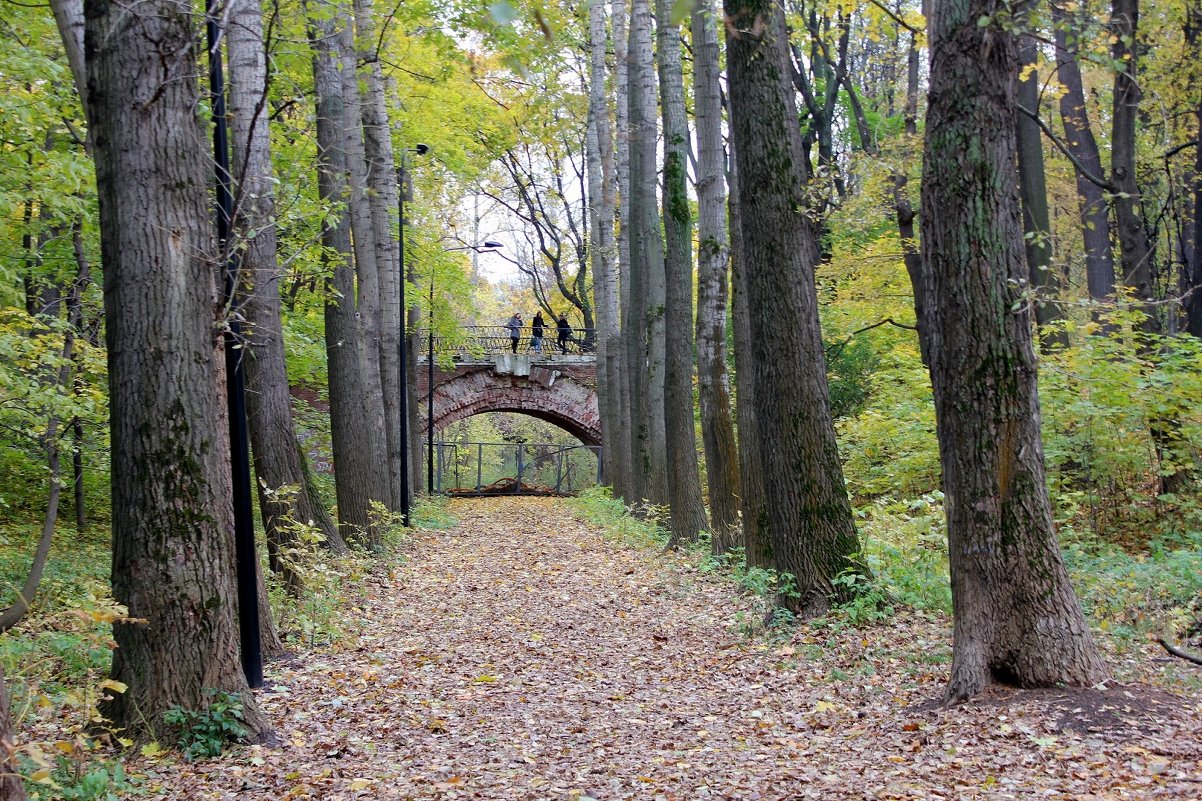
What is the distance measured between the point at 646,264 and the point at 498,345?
2341 cm

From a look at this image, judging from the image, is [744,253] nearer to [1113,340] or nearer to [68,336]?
[1113,340]

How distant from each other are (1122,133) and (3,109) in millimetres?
13010

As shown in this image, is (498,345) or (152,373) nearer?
(152,373)

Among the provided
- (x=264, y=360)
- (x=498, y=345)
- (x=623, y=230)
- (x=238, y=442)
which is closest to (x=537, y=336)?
(x=498, y=345)

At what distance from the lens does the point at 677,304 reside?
44.6 ft

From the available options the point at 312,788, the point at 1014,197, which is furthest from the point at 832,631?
the point at 312,788

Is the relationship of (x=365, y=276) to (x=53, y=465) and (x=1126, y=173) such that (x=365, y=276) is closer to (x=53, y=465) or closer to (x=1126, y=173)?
(x=53, y=465)

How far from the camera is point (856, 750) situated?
5230 mm

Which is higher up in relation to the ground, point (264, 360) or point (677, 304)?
point (677, 304)

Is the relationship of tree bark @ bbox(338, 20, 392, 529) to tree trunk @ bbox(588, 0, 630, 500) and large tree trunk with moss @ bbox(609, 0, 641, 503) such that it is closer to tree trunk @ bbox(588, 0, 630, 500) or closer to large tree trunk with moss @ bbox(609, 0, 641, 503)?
large tree trunk with moss @ bbox(609, 0, 641, 503)

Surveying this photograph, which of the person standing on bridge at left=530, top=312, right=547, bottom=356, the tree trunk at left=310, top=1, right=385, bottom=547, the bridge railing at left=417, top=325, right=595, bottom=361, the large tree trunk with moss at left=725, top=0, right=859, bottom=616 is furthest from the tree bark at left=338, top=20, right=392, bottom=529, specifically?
the person standing on bridge at left=530, top=312, right=547, bottom=356

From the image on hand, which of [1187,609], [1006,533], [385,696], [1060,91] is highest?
[1060,91]

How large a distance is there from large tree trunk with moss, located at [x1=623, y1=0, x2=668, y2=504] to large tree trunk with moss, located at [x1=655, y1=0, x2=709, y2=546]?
1067mm

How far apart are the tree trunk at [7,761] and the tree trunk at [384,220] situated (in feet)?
38.4
